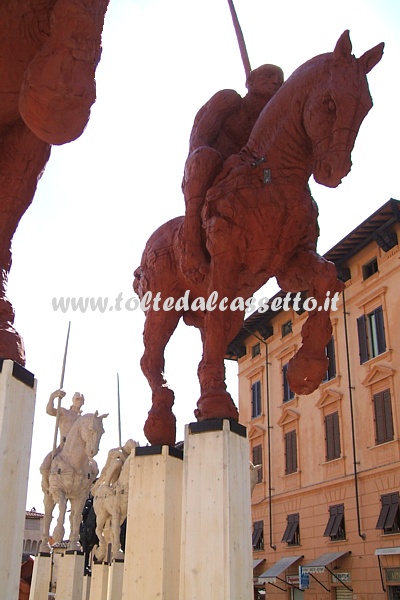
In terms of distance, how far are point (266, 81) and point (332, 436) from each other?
1325 cm

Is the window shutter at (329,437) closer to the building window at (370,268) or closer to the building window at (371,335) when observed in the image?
the building window at (371,335)

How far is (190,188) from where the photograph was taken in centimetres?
390

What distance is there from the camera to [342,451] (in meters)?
15.7

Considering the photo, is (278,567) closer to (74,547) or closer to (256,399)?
(256,399)

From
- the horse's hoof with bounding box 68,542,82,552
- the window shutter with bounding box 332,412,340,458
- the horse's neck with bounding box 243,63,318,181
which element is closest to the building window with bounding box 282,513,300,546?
the window shutter with bounding box 332,412,340,458

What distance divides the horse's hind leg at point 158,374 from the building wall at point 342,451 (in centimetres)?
1002

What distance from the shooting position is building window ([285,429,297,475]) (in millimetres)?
17828

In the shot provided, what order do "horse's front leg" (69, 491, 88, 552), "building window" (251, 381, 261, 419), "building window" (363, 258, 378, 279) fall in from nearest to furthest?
"horse's front leg" (69, 491, 88, 552) → "building window" (363, 258, 378, 279) → "building window" (251, 381, 261, 419)

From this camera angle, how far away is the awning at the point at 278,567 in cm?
1642

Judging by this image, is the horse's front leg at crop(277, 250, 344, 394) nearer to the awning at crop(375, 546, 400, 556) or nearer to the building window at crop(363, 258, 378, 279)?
the awning at crop(375, 546, 400, 556)

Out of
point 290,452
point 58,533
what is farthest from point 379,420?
point 58,533

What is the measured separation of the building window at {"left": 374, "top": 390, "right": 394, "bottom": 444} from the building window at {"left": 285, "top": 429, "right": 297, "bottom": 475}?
3.71m

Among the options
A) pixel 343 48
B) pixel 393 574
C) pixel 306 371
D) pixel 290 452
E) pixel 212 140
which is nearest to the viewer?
pixel 343 48

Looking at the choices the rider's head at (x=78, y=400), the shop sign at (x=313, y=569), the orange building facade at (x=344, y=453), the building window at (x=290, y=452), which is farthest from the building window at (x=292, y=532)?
the rider's head at (x=78, y=400)
